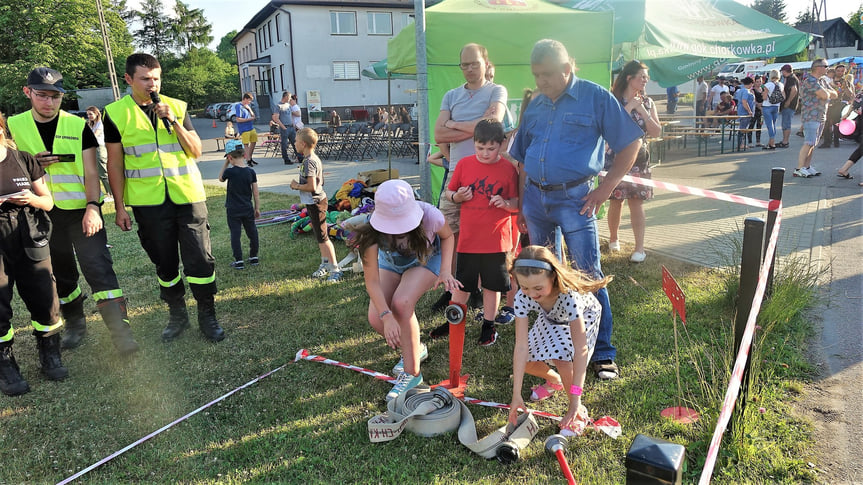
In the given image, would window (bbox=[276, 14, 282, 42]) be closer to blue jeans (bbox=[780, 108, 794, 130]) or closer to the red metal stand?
blue jeans (bbox=[780, 108, 794, 130])

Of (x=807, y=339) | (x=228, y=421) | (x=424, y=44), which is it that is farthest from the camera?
(x=424, y=44)

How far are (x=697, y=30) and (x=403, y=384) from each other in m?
8.97

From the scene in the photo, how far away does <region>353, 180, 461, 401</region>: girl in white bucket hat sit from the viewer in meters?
3.15

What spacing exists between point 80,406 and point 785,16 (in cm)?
9833

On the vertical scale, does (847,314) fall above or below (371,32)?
below

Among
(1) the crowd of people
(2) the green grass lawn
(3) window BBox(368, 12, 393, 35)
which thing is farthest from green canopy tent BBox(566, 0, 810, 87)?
(3) window BBox(368, 12, 393, 35)

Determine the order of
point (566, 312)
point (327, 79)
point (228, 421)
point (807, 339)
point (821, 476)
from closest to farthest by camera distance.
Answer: point (821, 476), point (566, 312), point (228, 421), point (807, 339), point (327, 79)

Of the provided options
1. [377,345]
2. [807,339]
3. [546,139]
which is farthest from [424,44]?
[807,339]

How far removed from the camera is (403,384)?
3338mm

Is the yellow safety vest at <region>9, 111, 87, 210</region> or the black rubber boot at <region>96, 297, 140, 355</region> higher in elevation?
the yellow safety vest at <region>9, 111, 87, 210</region>

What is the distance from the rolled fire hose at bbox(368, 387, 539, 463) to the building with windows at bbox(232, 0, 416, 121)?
3202 cm

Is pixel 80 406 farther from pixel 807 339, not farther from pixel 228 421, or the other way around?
pixel 807 339

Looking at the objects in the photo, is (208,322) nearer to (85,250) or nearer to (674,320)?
(85,250)

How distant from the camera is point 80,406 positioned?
3492 mm
